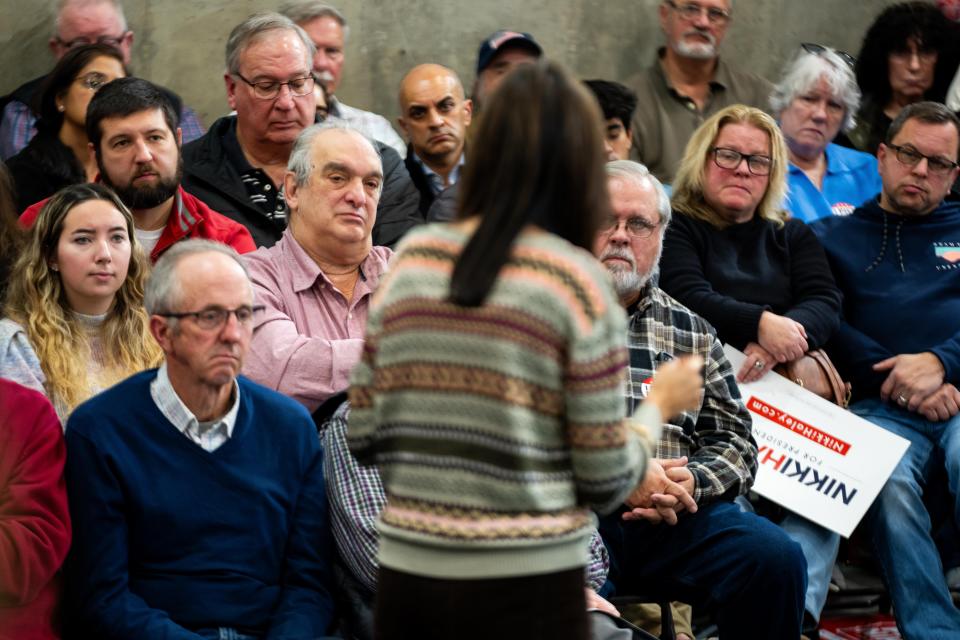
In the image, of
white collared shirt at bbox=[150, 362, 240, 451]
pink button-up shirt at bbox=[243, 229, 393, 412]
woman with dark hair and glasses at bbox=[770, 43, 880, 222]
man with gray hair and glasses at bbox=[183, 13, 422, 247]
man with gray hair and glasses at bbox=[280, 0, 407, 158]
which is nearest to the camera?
white collared shirt at bbox=[150, 362, 240, 451]

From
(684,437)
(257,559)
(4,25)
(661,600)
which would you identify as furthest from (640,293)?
(4,25)

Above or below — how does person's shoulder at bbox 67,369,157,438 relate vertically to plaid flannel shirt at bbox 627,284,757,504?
above

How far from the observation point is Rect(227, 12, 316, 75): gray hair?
4758 millimetres

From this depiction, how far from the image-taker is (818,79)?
5.46 metres

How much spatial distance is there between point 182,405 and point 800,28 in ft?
14.7

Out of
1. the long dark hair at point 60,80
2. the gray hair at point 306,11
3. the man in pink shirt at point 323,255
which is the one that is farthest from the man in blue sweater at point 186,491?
the gray hair at point 306,11

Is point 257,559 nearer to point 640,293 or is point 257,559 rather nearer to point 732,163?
point 640,293

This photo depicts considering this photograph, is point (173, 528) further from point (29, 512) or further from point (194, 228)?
point (194, 228)

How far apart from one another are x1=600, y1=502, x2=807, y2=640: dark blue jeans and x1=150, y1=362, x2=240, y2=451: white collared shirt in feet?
3.66

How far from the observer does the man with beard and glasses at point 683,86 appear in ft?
18.1

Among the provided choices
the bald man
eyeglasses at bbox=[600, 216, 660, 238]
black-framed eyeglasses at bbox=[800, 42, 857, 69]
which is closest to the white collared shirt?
eyeglasses at bbox=[600, 216, 660, 238]

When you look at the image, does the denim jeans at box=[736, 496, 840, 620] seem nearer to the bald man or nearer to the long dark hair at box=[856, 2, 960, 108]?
the bald man

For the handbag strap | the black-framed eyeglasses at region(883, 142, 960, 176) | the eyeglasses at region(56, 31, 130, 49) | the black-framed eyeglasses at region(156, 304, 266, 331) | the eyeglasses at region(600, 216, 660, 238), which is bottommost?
the handbag strap

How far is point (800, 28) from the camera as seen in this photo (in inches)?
260
